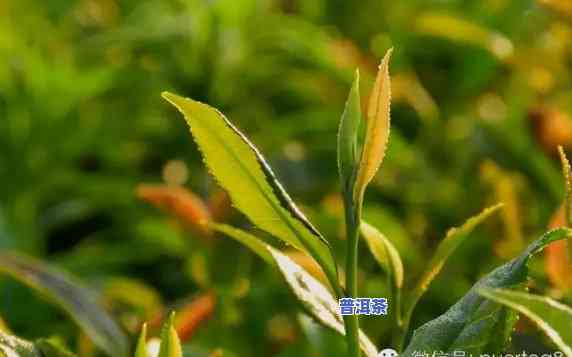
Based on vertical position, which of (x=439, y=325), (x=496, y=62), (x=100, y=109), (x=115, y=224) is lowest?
(x=115, y=224)

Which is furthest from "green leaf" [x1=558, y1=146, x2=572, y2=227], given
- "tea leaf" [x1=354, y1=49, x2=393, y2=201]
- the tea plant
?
"tea leaf" [x1=354, y1=49, x2=393, y2=201]

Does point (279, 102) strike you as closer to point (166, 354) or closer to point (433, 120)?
point (433, 120)

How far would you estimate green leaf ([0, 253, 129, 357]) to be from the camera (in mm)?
1037

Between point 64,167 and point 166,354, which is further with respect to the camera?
point 64,167

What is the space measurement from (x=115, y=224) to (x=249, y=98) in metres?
0.30

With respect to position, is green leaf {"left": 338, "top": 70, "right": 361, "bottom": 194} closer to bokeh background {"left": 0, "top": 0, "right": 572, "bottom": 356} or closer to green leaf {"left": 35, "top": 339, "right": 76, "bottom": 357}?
green leaf {"left": 35, "top": 339, "right": 76, "bottom": 357}

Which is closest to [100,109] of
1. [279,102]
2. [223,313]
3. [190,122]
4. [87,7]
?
[279,102]

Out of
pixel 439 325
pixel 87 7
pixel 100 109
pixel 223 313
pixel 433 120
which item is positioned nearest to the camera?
pixel 439 325

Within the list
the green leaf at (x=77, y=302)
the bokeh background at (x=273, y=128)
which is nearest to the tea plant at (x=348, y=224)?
the green leaf at (x=77, y=302)

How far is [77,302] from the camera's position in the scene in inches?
42.8

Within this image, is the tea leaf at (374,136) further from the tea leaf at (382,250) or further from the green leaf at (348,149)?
the tea leaf at (382,250)

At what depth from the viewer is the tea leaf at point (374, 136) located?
731 mm

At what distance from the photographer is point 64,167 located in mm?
1939

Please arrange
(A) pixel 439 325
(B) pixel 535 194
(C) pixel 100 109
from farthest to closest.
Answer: (C) pixel 100 109 < (B) pixel 535 194 < (A) pixel 439 325
